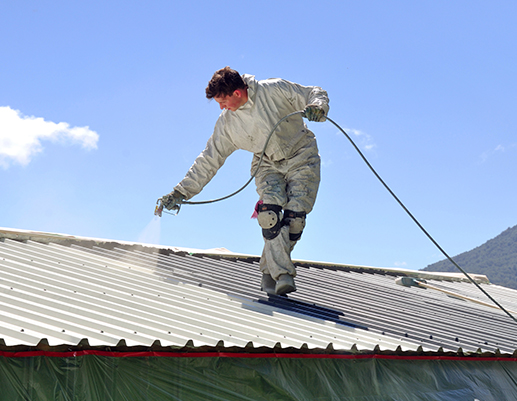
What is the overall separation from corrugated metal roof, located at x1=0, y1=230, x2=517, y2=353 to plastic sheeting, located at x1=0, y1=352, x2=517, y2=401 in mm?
94

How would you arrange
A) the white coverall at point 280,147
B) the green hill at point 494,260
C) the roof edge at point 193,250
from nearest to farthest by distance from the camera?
1. the white coverall at point 280,147
2. the roof edge at point 193,250
3. the green hill at point 494,260

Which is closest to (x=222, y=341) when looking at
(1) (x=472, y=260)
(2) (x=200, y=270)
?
(2) (x=200, y=270)

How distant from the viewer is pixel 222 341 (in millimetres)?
2564

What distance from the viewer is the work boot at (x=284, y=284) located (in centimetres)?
439

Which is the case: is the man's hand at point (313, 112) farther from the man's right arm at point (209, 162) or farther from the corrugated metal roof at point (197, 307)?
the corrugated metal roof at point (197, 307)

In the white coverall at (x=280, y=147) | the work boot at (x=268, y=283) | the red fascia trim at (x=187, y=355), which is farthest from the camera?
the work boot at (x=268, y=283)

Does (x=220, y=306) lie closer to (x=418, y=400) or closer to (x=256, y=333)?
(x=256, y=333)

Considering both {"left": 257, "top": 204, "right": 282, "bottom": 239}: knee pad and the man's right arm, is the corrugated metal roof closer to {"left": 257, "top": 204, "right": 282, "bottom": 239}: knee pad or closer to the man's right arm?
{"left": 257, "top": 204, "right": 282, "bottom": 239}: knee pad

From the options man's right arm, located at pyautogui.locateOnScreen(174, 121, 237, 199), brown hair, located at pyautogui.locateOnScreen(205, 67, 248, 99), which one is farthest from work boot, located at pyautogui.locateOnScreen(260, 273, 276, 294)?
brown hair, located at pyautogui.locateOnScreen(205, 67, 248, 99)

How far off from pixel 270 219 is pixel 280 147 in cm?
66

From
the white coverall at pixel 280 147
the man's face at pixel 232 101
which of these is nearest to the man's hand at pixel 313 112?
the white coverall at pixel 280 147

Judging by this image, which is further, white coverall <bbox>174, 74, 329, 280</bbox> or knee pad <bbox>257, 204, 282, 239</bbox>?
white coverall <bbox>174, 74, 329, 280</bbox>

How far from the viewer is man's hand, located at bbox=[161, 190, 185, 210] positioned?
15.5 ft

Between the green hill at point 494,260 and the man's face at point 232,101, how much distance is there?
81.8 metres
